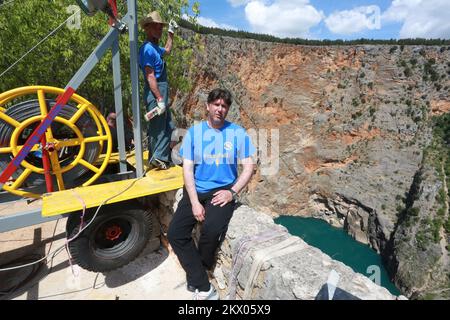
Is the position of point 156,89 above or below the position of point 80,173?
above

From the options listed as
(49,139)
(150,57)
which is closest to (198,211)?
(49,139)

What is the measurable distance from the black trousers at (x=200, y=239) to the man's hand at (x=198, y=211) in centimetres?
4

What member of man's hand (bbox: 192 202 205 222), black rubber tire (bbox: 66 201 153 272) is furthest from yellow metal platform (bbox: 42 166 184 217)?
man's hand (bbox: 192 202 205 222)

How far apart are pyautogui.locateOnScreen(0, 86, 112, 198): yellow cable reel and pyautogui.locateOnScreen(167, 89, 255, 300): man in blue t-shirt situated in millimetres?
1347

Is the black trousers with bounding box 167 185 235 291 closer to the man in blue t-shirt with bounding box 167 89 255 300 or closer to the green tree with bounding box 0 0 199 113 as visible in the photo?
the man in blue t-shirt with bounding box 167 89 255 300

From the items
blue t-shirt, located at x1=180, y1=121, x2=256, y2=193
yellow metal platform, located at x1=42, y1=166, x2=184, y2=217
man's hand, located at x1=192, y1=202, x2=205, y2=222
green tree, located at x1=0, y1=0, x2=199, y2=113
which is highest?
green tree, located at x1=0, y1=0, x2=199, y2=113

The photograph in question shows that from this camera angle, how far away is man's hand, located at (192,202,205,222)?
105 inches

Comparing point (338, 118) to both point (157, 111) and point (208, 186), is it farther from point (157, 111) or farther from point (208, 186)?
point (208, 186)

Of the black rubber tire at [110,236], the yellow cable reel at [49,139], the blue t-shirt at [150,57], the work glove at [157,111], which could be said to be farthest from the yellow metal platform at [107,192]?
the blue t-shirt at [150,57]

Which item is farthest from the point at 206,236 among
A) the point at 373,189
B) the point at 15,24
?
the point at 373,189

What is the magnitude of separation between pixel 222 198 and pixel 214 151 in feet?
1.65

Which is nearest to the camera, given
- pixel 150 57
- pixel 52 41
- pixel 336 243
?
pixel 150 57

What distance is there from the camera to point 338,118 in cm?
2952
